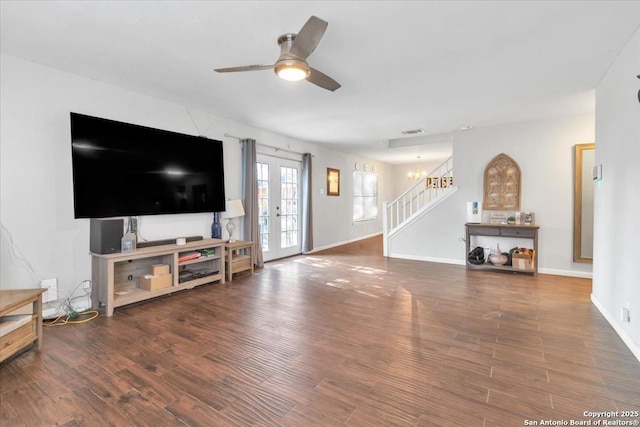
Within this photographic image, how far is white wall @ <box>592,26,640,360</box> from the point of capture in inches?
92.3

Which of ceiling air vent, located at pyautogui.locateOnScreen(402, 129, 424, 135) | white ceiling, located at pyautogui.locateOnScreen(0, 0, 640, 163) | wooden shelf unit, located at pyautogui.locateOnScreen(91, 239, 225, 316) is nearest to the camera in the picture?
white ceiling, located at pyautogui.locateOnScreen(0, 0, 640, 163)

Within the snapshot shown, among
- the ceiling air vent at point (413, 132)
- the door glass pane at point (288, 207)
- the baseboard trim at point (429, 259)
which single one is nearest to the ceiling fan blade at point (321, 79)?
the ceiling air vent at point (413, 132)

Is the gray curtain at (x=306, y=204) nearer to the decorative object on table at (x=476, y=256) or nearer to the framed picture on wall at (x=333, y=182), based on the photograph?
the framed picture on wall at (x=333, y=182)

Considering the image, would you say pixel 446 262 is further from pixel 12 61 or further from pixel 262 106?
pixel 12 61

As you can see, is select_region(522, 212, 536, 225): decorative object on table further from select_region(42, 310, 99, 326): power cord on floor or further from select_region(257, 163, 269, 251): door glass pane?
select_region(42, 310, 99, 326): power cord on floor

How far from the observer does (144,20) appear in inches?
88.7

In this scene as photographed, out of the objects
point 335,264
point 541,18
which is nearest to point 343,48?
point 541,18

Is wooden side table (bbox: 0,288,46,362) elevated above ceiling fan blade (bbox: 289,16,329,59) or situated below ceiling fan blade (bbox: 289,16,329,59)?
below

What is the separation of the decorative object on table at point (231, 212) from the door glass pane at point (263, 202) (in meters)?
0.79

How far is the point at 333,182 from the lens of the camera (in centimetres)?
778

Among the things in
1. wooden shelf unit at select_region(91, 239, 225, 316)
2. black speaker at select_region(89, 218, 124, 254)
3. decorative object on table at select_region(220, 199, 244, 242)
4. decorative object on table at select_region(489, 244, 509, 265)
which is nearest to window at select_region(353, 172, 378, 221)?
decorative object on table at select_region(489, 244, 509, 265)

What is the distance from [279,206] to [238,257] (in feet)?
5.44

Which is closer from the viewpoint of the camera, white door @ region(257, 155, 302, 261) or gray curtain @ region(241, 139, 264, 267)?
gray curtain @ region(241, 139, 264, 267)

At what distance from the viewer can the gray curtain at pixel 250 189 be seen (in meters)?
5.12
